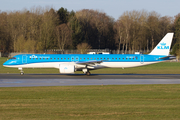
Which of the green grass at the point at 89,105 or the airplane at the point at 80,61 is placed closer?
the green grass at the point at 89,105

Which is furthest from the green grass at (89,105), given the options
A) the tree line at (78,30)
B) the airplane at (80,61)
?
the tree line at (78,30)

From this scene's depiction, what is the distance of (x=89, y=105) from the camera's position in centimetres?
1443

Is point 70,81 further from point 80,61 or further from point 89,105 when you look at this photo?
point 89,105

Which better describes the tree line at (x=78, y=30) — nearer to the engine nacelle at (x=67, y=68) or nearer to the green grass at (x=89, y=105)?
the engine nacelle at (x=67, y=68)

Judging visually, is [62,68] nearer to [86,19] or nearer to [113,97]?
[113,97]

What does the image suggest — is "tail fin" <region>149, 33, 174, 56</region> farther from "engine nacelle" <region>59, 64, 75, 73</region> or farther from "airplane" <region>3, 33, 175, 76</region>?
"engine nacelle" <region>59, 64, 75, 73</region>

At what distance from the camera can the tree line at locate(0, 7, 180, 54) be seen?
99.3m

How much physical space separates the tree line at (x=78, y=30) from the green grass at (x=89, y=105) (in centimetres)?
7646

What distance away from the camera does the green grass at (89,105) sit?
12.1 m

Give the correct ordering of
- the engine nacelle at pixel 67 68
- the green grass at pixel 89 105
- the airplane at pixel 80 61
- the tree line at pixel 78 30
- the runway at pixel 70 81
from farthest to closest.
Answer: the tree line at pixel 78 30 → the airplane at pixel 80 61 → the engine nacelle at pixel 67 68 → the runway at pixel 70 81 → the green grass at pixel 89 105

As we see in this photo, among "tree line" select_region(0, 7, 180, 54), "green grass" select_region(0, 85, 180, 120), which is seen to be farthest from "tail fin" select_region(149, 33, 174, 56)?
"tree line" select_region(0, 7, 180, 54)

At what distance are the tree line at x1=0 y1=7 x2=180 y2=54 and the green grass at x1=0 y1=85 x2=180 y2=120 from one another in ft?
251

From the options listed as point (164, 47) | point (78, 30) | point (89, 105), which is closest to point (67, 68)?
point (164, 47)

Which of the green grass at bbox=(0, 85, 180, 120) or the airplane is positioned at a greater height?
the airplane
